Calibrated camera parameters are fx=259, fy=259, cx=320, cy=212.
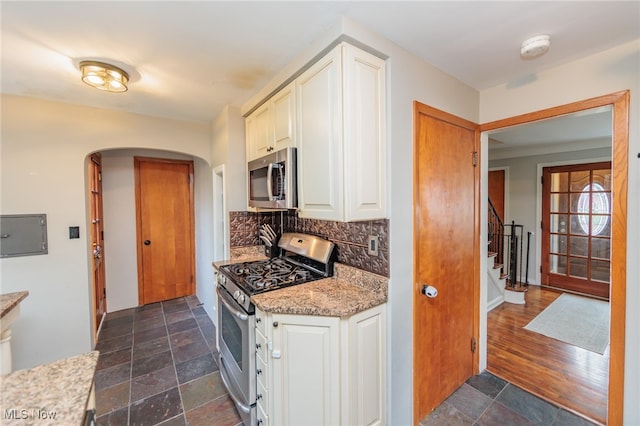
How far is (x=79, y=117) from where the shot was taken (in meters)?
2.46

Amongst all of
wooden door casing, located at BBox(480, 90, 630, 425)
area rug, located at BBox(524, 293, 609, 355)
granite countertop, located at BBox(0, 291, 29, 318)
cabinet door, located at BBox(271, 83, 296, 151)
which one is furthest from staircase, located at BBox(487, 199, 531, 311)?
granite countertop, located at BBox(0, 291, 29, 318)

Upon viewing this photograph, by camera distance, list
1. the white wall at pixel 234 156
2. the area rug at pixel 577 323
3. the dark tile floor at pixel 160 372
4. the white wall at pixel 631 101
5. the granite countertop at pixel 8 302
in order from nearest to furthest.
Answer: the granite countertop at pixel 8 302
the white wall at pixel 631 101
the dark tile floor at pixel 160 372
the white wall at pixel 234 156
the area rug at pixel 577 323

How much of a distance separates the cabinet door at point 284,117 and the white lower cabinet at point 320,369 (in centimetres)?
119

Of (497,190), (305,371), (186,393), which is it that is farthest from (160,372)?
(497,190)

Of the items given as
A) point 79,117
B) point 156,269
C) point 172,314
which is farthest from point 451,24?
point 156,269

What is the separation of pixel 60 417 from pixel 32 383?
11.1 inches

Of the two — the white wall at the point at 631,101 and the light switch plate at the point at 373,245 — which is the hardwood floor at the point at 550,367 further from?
the light switch plate at the point at 373,245

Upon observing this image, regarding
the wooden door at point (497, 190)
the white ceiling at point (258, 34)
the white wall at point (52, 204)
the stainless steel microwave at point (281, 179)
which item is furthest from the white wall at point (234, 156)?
the wooden door at point (497, 190)

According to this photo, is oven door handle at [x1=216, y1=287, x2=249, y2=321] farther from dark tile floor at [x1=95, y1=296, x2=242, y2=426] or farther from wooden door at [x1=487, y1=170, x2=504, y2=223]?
wooden door at [x1=487, y1=170, x2=504, y2=223]

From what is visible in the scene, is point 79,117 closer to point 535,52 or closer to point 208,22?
point 208,22

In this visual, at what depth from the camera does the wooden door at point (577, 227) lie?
394 cm

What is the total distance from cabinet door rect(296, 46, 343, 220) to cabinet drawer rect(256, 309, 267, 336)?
66 centimetres

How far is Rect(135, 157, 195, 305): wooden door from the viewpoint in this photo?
12.4ft

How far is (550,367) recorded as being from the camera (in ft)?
7.79
